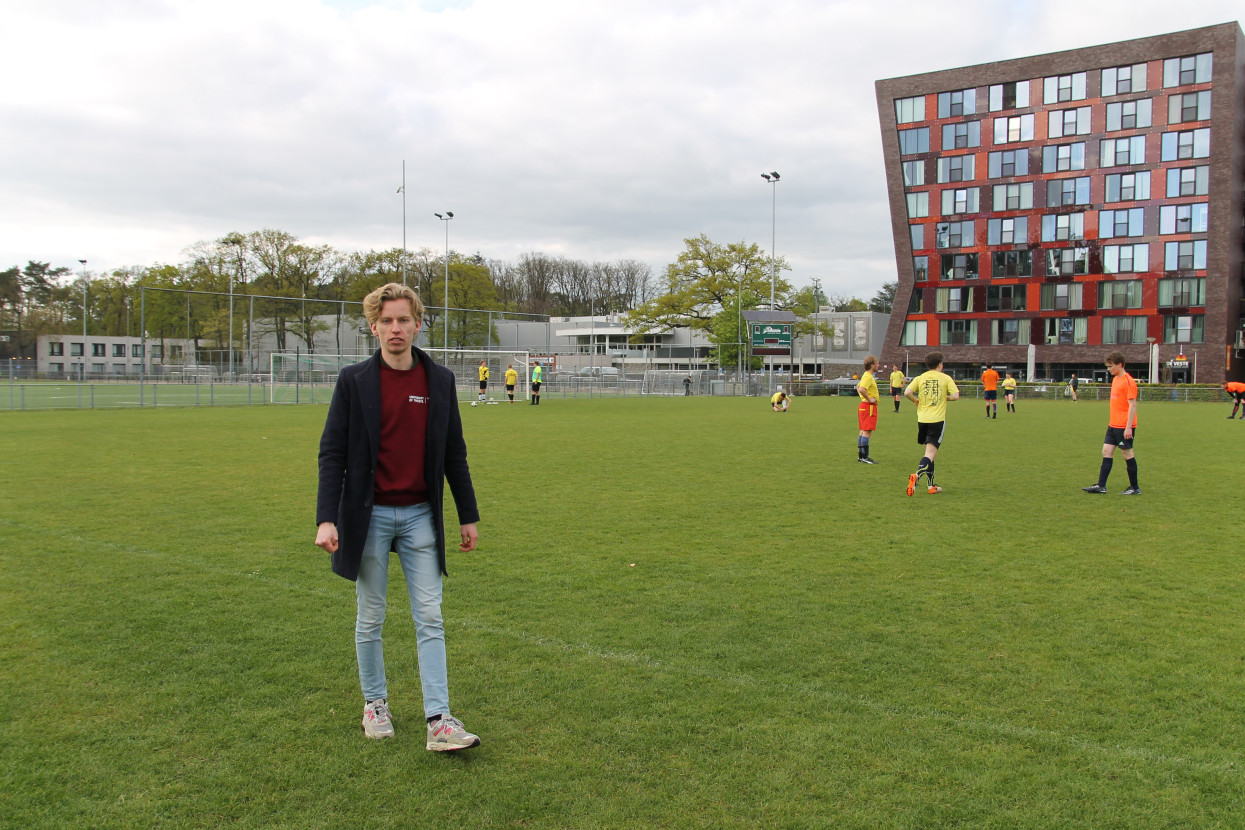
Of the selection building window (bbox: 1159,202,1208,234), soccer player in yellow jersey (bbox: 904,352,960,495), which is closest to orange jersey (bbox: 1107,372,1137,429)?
soccer player in yellow jersey (bbox: 904,352,960,495)

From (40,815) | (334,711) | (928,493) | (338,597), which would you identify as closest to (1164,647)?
(334,711)

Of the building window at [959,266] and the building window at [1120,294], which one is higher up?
the building window at [959,266]

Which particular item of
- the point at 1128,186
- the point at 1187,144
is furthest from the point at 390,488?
the point at 1128,186

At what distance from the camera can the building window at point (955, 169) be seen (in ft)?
212

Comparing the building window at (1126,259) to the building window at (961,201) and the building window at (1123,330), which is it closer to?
the building window at (1123,330)

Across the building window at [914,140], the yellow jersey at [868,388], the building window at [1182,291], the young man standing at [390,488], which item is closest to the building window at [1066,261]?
the building window at [1182,291]

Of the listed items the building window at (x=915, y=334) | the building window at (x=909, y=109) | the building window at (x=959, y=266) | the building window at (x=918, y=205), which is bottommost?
the building window at (x=915, y=334)

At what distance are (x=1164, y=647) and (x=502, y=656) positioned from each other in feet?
12.7

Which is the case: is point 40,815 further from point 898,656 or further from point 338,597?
point 898,656

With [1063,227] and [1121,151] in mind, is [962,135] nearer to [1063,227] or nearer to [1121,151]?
[1063,227]

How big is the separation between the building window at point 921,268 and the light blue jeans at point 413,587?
68049mm

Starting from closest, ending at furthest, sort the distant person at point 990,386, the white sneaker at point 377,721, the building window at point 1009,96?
1. the white sneaker at point 377,721
2. the distant person at point 990,386
3. the building window at point 1009,96

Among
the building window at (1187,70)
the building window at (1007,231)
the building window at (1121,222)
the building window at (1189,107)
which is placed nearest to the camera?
the building window at (1187,70)

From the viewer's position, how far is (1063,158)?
203 feet
